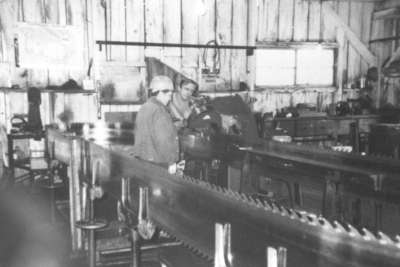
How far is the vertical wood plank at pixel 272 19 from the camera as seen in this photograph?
27.2 ft

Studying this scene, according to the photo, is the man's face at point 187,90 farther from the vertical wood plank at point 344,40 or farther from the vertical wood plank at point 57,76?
the vertical wood plank at point 344,40

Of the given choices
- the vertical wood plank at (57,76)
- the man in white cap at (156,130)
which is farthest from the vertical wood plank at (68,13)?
the man in white cap at (156,130)

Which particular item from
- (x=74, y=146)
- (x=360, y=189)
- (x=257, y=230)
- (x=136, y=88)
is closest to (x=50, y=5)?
(x=136, y=88)

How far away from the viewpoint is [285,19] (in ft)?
27.7

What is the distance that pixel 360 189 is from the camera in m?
3.01

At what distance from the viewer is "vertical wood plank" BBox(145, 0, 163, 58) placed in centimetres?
746

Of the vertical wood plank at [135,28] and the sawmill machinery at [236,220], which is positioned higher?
the vertical wood plank at [135,28]

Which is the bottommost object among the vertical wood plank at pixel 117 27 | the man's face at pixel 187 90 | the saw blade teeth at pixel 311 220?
the saw blade teeth at pixel 311 220

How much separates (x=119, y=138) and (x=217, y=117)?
1.31 m

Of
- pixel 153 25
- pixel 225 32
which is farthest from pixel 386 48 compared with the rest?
pixel 153 25

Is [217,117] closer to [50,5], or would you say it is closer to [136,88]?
[136,88]

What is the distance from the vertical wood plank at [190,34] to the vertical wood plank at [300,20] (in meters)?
2.02

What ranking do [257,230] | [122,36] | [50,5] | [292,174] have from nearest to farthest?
[257,230]
[292,174]
[50,5]
[122,36]

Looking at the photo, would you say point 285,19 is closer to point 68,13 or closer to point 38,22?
point 68,13
